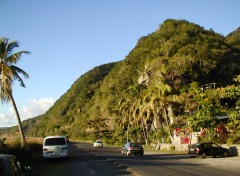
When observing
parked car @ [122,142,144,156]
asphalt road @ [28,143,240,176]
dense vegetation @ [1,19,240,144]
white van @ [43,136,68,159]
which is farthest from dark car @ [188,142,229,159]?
white van @ [43,136,68,159]

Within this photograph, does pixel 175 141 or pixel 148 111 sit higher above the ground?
pixel 148 111

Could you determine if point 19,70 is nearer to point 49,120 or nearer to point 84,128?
point 84,128

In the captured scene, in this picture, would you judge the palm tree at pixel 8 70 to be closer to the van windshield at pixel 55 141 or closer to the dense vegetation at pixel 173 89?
the van windshield at pixel 55 141

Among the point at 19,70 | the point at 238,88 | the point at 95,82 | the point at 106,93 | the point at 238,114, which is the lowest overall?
the point at 238,114

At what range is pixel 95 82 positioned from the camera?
589 feet

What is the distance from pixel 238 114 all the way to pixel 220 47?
191 feet

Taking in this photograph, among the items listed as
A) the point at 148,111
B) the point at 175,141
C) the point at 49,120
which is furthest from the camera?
the point at 49,120

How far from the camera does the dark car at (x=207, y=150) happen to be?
33.1m

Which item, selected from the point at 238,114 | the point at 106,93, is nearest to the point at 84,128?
the point at 106,93

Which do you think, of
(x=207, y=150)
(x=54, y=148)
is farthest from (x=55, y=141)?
(x=207, y=150)

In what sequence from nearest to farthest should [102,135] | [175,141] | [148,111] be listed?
[175,141], [148,111], [102,135]

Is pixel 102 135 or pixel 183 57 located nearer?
pixel 183 57

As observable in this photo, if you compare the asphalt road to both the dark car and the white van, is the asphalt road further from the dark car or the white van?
the dark car

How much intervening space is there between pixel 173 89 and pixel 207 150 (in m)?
33.6
